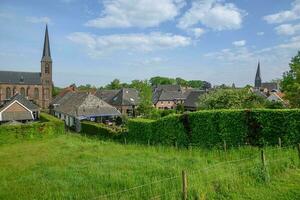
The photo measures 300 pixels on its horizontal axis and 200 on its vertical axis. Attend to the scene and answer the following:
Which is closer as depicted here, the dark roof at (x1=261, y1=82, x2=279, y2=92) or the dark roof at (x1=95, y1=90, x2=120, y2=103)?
the dark roof at (x1=95, y1=90, x2=120, y2=103)

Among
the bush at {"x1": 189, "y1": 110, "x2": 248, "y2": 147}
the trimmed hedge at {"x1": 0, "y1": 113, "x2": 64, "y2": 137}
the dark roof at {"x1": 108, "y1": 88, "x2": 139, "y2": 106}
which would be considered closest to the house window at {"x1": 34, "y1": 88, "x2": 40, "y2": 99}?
the dark roof at {"x1": 108, "y1": 88, "x2": 139, "y2": 106}

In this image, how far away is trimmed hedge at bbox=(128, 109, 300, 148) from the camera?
2047cm

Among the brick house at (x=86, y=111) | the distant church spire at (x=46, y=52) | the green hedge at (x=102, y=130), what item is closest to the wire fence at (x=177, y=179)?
the green hedge at (x=102, y=130)

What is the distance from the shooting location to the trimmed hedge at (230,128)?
67.2 feet

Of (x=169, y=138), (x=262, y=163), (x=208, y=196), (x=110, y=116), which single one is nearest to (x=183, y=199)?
(x=208, y=196)

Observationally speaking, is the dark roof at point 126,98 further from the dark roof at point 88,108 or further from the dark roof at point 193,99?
the dark roof at point 88,108

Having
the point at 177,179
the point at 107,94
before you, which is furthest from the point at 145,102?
the point at 177,179

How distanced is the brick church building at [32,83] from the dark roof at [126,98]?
29256 millimetres

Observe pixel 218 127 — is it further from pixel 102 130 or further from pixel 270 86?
pixel 270 86

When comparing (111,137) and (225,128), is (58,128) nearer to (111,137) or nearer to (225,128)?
(111,137)

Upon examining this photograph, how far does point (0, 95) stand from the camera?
8762 centimetres

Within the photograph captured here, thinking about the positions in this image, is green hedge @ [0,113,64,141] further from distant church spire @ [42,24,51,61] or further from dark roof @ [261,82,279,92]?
dark roof @ [261,82,279,92]

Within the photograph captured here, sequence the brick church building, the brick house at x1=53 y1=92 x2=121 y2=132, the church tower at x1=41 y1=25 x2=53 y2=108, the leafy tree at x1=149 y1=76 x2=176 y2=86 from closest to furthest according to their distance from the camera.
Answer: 1. the brick house at x1=53 y1=92 x2=121 y2=132
2. the brick church building
3. the church tower at x1=41 y1=25 x2=53 y2=108
4. the leafy tree at x1=149 y1=76 x2=176 y2=86

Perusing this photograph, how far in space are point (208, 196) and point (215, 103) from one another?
85.6ft
